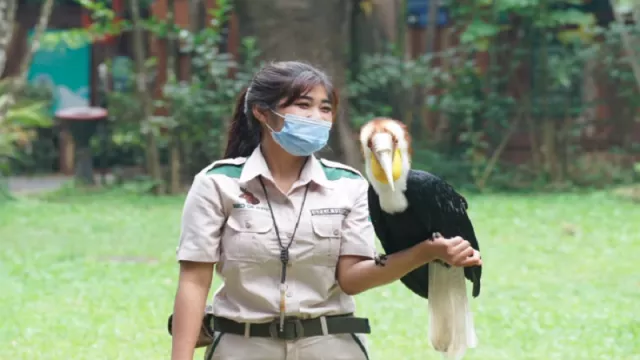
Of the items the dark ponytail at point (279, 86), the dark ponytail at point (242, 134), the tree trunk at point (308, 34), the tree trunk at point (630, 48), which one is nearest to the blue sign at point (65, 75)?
the tree trunk at point (308, 34)

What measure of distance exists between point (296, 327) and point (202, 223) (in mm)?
379

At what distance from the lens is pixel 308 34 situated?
11.4 metres

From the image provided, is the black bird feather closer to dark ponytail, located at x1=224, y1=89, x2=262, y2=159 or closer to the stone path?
dark ponytail, located at x1=224, y1=89, x2=262, y2=159

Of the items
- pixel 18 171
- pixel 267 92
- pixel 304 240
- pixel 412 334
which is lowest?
pixel 18 171

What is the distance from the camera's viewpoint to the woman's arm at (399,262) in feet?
8.83

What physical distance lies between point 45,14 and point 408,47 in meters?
5.87

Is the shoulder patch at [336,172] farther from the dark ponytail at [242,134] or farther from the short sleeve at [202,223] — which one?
the short sleeve at [202,223]

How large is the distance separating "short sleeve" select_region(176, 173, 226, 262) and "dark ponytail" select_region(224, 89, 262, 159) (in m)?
0.23

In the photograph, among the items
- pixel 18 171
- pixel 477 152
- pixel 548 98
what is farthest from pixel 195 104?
pixel 18 171

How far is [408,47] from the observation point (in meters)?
17.1

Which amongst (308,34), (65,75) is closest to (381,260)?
(308,34)

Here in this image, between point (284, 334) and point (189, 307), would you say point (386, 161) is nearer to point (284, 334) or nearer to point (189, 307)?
point (284, 334)

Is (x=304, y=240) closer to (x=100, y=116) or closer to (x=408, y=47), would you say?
(x=100, y=116)

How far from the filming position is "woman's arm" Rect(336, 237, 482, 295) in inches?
106
